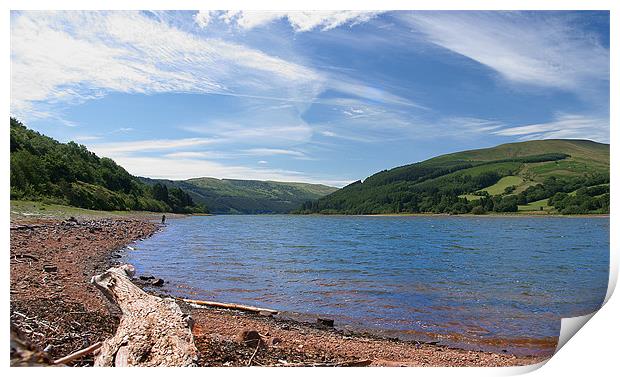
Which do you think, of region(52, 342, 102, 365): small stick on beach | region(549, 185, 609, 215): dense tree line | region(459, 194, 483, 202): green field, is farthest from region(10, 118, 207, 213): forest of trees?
region(459, 194, 483, 202): green field

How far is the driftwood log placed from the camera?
12.1 ft

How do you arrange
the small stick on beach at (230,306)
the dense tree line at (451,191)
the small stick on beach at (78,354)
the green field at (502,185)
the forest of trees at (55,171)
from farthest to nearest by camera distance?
the green field at (502,185)
the dense tree line at (451,191)
the small stick on beach at (230,306)
the forest of trees at (55,171)
the small stick on beach at (78,354)

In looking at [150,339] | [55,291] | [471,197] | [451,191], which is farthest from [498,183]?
[150,339]

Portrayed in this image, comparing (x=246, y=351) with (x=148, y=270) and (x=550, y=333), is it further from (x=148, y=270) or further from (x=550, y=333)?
(x=148, y=270)

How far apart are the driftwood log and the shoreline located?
6.7 inches

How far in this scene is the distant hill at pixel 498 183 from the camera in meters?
9.70

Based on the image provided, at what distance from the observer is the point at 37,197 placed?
5645 mm

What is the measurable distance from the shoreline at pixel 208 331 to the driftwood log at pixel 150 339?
0.56ft

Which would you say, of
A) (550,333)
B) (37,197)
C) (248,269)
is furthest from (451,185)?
(37,197)

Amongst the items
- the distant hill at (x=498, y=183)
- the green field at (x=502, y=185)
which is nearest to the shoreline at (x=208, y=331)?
the distant hill at (x=498, y=183)

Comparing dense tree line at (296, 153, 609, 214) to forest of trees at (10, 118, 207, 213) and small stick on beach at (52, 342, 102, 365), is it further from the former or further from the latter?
small stick on beach at (52, 342, 102, 365)

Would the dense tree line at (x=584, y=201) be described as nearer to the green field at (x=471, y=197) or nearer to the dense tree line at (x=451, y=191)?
the dense tree line at (x=451, y=191)

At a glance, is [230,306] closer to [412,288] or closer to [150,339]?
[150,339]

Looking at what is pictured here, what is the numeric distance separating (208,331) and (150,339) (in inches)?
42.5
